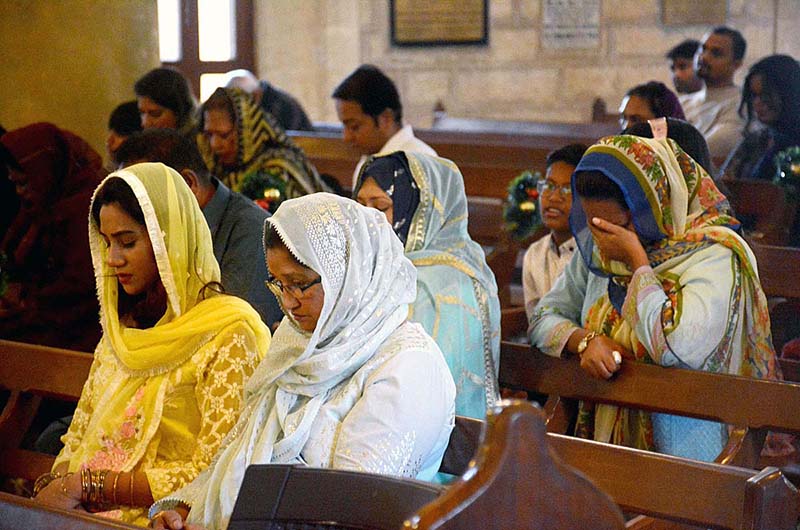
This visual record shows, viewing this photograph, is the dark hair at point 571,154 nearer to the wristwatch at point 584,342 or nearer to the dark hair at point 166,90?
the wristwatch at point 584,342

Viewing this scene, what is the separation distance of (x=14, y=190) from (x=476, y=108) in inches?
255

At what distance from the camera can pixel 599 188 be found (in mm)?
3080

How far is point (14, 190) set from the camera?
4730 millimetres

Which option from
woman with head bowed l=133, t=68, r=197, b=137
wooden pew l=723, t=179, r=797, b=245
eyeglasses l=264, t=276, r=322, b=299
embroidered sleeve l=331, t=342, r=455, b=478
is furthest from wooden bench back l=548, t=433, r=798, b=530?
woman with head bowed l=133, t=68, r=197, b=137

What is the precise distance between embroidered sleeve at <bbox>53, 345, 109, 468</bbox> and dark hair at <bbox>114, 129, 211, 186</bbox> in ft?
2.97

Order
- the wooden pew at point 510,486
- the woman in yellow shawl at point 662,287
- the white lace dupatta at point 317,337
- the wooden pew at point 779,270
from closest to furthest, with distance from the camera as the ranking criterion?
the wooden pew at point 510,486, the white lace dupatta at point 317,337, the woman in yellow shawl at point 662,287, the wooden pew at point 779,270

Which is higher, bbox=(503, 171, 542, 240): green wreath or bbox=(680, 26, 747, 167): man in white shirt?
bbox=(680, 26, 747, 167): man in white shirt

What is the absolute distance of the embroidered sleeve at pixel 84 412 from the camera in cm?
283

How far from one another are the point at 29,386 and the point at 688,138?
2.02 metres

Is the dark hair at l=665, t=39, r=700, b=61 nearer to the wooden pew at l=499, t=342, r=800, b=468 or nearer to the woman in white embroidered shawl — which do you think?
the wooden pew at l=499, t=342, r=800, b=468

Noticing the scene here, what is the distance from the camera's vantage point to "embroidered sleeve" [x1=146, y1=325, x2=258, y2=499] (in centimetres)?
254

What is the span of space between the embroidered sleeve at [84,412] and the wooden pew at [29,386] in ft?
1.19

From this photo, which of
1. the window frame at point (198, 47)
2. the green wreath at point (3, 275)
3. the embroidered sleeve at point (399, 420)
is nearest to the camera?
the embroidered sleeve at point (399, 420)

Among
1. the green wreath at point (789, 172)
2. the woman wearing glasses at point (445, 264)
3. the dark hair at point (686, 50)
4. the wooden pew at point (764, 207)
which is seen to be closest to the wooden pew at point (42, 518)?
the woman wearing glasses at point (445, 264)
